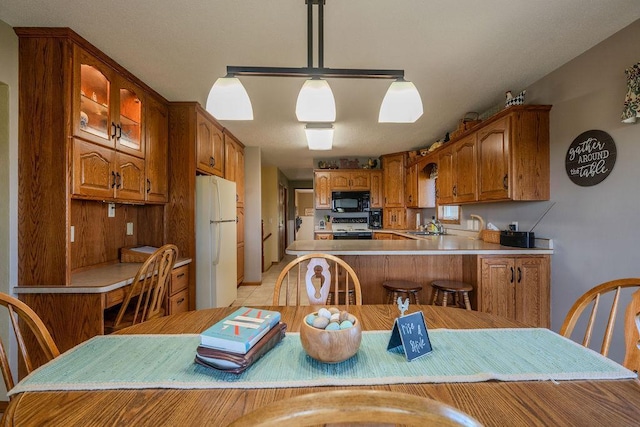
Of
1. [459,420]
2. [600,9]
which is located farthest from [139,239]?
[600,9]

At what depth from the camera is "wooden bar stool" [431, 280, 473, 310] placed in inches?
89.1

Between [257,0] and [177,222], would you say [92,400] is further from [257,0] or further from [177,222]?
[177,222]

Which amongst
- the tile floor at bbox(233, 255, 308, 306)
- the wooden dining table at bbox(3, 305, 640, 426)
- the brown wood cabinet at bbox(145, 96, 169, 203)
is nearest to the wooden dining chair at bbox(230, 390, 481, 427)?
the wooden dining table at bbox(3, 305, 640, 426)

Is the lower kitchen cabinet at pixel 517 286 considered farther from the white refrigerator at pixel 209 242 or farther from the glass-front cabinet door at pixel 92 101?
the glass-front cabinet door at pixel 92 101

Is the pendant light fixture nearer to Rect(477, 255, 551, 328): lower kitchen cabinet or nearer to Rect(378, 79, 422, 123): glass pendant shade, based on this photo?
Rect(378, 79, 422, 123): glass pendant shade

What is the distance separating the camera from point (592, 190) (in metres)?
2.02

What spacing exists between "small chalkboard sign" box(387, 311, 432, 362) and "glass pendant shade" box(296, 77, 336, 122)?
0.96m

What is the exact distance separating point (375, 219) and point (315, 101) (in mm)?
4536

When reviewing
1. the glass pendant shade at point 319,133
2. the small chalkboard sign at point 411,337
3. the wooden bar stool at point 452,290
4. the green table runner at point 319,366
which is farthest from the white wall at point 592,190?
the glass pendant shade at point 319,133

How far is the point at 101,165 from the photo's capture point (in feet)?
6.82

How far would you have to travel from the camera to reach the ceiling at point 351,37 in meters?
1.57

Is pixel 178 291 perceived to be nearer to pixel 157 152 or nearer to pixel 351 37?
pixel 157 152

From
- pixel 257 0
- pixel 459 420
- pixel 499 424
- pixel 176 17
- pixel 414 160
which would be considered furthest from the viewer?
pixel 414 160

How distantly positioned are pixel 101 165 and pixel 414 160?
4.20 meters
